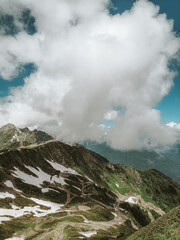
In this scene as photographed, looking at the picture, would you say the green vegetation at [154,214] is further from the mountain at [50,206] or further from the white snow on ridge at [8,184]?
the white snow on ridge at [8,184]

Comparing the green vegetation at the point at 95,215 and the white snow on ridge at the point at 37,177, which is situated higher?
the white snow on ridge at the point at 37,177

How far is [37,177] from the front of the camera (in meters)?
140

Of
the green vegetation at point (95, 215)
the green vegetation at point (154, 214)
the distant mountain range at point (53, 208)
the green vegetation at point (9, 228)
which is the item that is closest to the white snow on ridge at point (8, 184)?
the distant mountain range at point (53, 208)

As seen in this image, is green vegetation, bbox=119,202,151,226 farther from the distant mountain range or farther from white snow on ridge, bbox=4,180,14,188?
white snow on ridge, bbox=4,180,14,188

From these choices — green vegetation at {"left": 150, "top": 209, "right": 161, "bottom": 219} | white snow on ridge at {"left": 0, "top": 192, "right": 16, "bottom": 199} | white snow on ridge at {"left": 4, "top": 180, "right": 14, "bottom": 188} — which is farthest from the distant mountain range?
green vegetation at {"left": 150, "top": 209, "right": 161, "bottom": 219}

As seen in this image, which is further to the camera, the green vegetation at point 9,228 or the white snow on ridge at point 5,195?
the white snow on ridge at point 5,195

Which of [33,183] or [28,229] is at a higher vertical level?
[33,183]

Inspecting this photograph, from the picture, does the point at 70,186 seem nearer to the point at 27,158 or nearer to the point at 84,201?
the point at 84,201

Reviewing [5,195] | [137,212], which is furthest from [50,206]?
[137,212]

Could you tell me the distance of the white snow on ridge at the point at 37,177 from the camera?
413 feet

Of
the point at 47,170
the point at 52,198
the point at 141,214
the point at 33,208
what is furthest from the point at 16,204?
the point at 141,214

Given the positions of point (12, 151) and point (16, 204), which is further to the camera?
point (12, 151)

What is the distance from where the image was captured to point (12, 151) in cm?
15025

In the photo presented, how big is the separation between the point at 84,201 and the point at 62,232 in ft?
282
